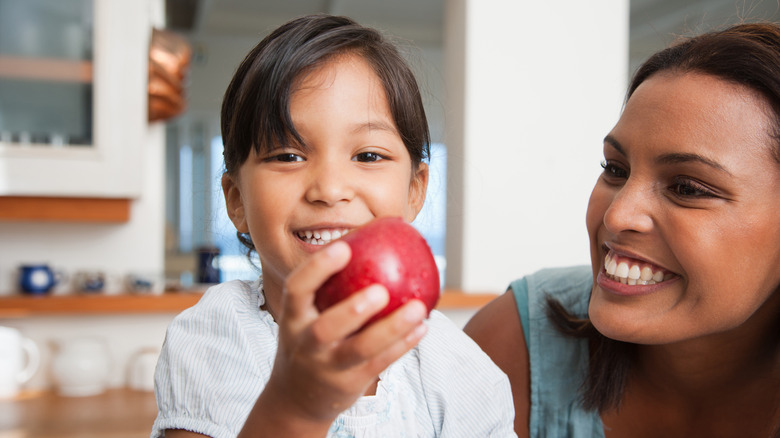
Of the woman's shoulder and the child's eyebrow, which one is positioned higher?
the child's eyebrow

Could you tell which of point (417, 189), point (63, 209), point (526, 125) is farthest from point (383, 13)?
point (417, 189)

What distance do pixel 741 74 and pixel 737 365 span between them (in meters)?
0.48

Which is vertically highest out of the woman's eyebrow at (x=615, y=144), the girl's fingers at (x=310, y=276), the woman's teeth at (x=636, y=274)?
the woman's eyebrow at (x=615, y=144)

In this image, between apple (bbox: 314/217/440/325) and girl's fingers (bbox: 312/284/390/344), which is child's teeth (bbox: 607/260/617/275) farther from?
girl's fingers (bbox: 312/284/390/344)

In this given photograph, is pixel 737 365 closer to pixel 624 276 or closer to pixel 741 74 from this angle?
pixel 624 276

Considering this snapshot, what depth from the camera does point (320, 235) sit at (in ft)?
2.58

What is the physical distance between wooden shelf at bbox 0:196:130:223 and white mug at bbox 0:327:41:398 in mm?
385

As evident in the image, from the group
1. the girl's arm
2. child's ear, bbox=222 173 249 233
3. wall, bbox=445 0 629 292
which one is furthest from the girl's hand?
wall, bbox=445 0 629 292

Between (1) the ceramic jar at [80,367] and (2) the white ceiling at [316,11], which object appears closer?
(1) the ceramic jar at [80,367]

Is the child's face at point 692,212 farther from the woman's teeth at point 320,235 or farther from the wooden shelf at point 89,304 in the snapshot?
the wooden shelf at point 89,304

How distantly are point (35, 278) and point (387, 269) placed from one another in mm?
1818

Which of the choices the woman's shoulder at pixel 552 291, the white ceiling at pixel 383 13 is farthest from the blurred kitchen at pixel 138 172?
the white ceiling at pixel 383 13

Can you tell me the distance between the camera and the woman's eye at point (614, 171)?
3.15 ft

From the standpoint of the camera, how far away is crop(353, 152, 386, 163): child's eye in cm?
83
